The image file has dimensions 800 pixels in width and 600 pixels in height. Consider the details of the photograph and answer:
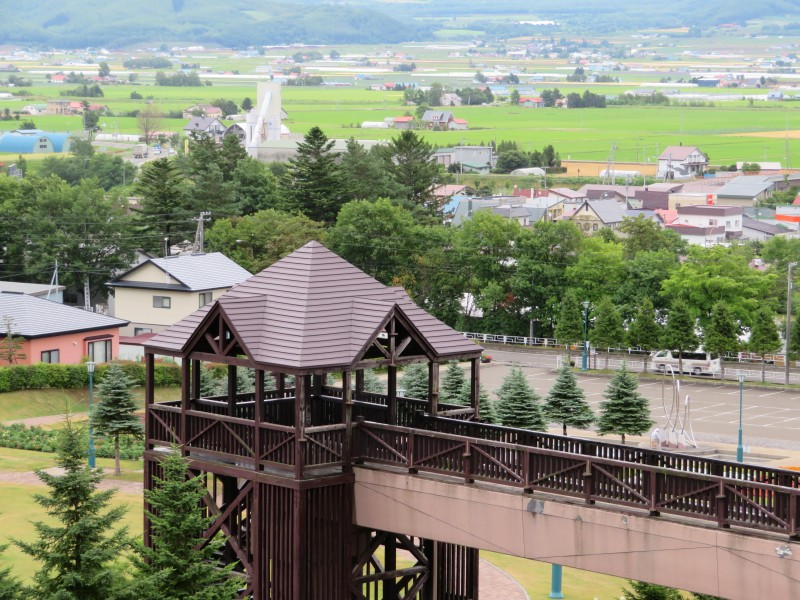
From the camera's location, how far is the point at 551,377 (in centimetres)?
6131

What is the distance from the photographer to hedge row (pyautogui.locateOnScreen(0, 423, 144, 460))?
38.8 m

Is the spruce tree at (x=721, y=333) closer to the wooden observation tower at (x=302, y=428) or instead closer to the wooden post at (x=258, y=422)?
the wooden observation tower at (x=302, y=428)

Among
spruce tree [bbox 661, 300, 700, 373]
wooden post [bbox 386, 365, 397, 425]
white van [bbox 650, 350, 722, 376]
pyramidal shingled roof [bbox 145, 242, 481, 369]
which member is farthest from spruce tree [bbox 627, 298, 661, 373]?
wooden post [bbox 386, 365, 397, 425]

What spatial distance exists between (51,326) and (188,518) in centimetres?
3673

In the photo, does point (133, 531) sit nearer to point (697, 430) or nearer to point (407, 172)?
point (697, 430)

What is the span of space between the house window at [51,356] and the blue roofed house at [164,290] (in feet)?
23.5

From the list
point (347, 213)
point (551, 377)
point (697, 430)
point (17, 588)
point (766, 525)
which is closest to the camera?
point (766, 525)

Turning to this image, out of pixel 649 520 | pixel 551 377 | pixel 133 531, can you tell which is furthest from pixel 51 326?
pixel 649 520

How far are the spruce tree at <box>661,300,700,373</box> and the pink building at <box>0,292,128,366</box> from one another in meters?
22.8

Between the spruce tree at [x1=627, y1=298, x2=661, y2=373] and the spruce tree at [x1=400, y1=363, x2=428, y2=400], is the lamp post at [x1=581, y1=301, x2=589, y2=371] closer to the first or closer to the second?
the spruce tree at [x1=627, y1=298, x2=661, y2=373]

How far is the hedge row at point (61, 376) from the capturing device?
48094mm

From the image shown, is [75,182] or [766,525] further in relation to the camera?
[75,182]

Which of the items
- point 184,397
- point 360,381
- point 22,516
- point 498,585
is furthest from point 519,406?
point 184,397

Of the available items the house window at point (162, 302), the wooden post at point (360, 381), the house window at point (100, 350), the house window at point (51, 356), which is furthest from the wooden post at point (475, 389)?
the house window at point (162, 302)
